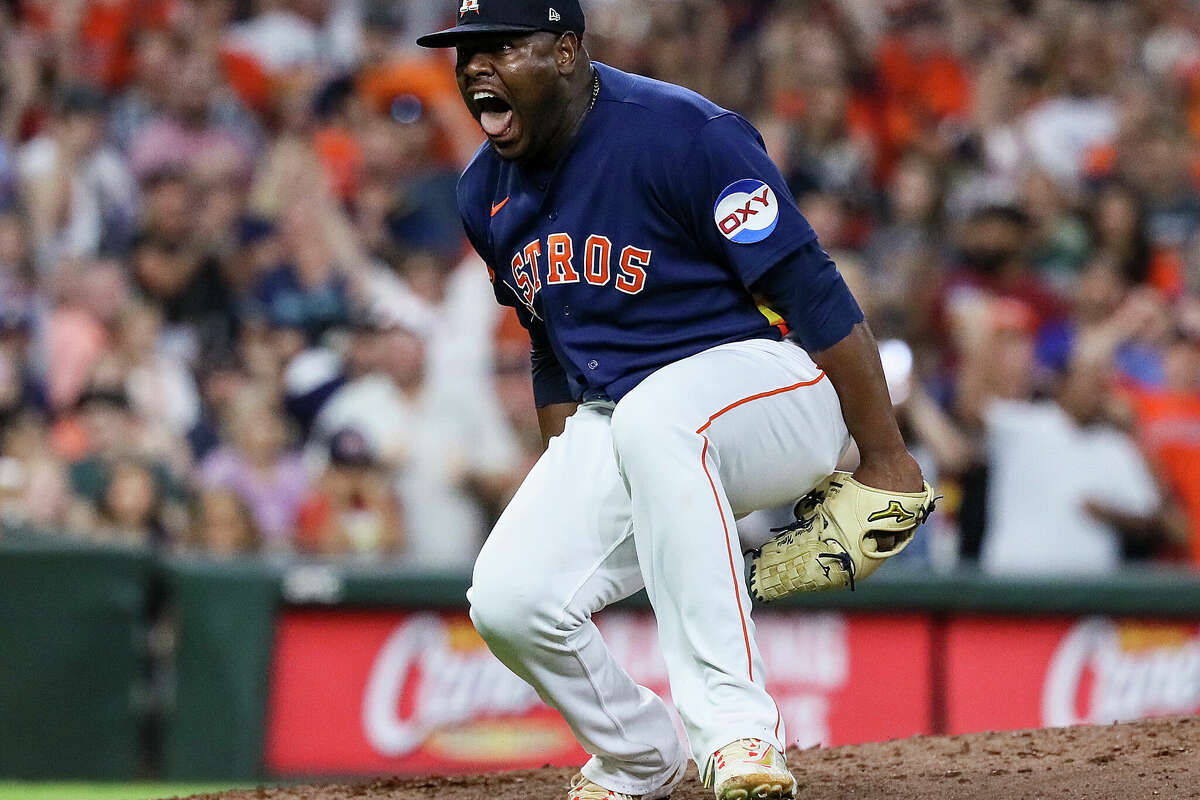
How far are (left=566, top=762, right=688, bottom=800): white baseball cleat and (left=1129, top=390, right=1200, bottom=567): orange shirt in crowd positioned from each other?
165 inches

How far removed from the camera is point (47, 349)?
27.3ft

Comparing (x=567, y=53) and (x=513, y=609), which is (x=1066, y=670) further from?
(x=567, y=53)

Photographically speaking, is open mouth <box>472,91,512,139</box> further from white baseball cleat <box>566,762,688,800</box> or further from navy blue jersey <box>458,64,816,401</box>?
white baseball cleat <box>566,762,688,800</box>

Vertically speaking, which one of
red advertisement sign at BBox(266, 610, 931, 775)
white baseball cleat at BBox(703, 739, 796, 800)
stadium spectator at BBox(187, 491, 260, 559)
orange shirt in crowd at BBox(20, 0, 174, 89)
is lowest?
red advertisement sign at BBox(266, 610, 931, 775)

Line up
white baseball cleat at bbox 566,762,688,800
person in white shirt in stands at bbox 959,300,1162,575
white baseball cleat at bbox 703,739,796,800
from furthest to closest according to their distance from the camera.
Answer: person in white shirt in stands at bbox 959,300,1162,575, white baseball cleat at bbox 566,762,688,800, white baseball cleat at bbox 703,739,796,800

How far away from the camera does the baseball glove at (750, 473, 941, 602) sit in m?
3.49

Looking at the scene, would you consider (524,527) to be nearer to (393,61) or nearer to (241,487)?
(241,487)

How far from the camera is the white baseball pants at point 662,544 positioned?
3.30 m

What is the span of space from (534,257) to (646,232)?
0.29m

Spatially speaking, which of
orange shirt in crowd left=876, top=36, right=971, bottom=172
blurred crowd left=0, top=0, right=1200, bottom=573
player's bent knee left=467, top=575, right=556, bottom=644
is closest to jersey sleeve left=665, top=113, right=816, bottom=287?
player's bent knee left=467, top=575, right=556, bottom=644

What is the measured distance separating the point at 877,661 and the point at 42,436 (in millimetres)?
3978

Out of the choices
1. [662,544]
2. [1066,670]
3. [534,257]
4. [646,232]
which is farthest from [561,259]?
[1066,670]

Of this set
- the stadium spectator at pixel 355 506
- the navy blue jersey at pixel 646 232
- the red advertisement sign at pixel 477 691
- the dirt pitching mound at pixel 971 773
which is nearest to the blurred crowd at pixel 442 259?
the stadium spectator at pixel 355 506

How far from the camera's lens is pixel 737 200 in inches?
133
